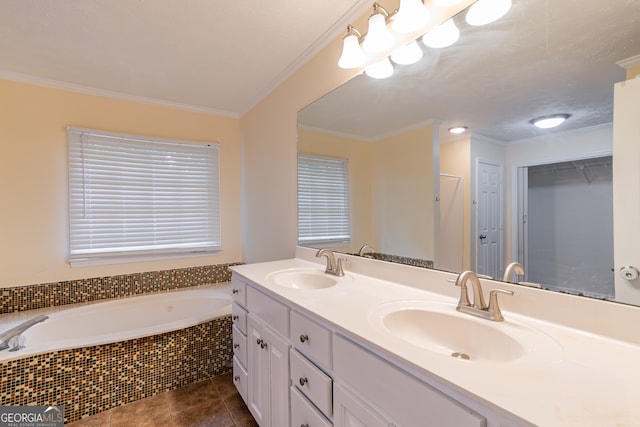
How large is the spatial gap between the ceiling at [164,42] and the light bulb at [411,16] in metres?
0.33

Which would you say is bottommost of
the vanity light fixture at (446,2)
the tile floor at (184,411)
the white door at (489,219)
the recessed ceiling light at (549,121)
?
the tile floor at (184,411)

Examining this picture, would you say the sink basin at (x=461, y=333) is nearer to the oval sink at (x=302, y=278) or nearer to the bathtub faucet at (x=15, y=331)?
the oval sink at (x=302, y=278)

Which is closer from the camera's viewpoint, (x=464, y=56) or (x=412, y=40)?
(x=464, y=56)

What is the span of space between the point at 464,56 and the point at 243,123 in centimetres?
239

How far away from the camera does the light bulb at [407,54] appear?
4.16 feet

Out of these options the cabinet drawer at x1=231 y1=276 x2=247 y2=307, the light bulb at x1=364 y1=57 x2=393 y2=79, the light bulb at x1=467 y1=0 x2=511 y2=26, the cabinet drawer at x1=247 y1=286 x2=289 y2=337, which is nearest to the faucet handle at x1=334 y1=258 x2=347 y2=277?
the cabinet drawer at x1=247 y1=286 x2=289 y2=337

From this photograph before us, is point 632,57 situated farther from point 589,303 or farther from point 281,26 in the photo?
point 281,26

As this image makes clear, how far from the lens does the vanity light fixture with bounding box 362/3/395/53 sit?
1299mm

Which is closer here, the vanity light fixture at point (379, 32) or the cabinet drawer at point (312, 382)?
the cabinet drawer at point (312, 382)

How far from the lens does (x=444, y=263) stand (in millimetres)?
1188

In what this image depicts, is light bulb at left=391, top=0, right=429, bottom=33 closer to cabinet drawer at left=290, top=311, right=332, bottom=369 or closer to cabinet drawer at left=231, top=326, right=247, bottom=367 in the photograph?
cabinet drawer at left=290, top=311, right=332, bottom=369

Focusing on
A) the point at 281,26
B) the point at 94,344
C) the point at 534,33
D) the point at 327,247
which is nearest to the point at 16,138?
the point at 94,344

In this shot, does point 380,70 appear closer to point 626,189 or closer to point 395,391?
point 626,189

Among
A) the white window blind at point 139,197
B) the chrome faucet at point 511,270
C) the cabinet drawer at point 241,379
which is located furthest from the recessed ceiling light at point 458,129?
the white window blind at point 139,197
